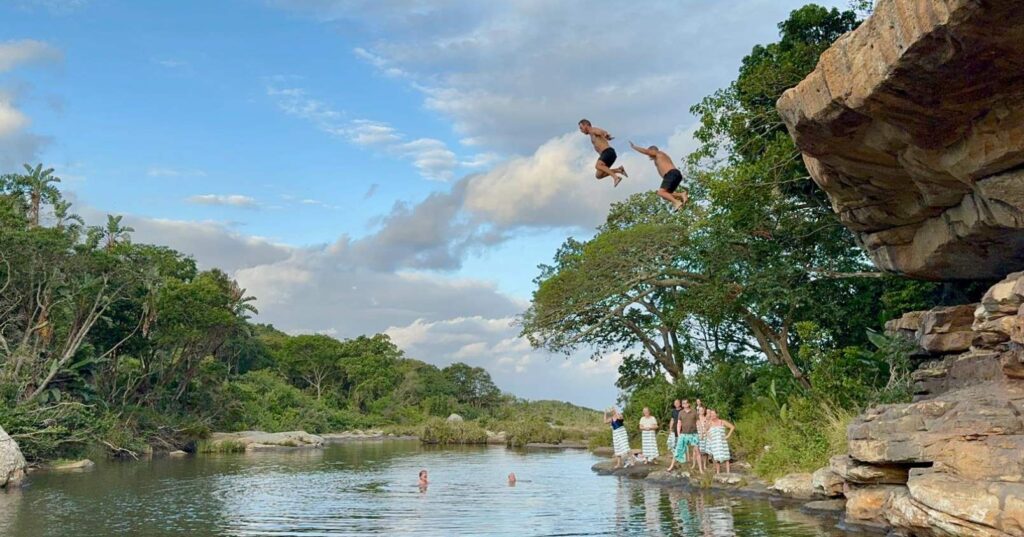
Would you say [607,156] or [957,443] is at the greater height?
[607,156]

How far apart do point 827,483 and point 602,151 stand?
7.39 meters

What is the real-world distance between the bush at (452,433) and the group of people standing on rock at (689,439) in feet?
77.3

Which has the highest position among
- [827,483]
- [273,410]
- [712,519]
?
[273,410]

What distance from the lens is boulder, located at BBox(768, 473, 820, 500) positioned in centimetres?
1541

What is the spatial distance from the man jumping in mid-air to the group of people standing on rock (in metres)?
9.81

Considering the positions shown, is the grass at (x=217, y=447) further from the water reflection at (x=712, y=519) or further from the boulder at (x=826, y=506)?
the boulder at (x=826, y=506)

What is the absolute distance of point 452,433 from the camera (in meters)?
48.0

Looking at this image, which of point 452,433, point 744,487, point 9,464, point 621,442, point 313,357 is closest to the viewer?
point 744,487

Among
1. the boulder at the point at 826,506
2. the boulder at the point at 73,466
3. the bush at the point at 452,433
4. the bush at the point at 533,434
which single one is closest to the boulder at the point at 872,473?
the boulder at the point at 826,506

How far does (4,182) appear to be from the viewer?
119ft

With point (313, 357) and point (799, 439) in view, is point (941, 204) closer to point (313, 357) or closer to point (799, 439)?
point (799, 439)

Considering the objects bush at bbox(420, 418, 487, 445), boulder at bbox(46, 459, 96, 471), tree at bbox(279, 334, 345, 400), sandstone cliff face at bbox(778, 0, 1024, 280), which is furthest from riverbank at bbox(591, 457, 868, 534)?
tree at bbox(279, 334, 345, 400)

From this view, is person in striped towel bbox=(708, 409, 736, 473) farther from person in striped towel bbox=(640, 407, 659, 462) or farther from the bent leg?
the bent leg

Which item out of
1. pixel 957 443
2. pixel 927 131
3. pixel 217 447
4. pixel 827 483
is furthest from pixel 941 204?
pixel 217 447
